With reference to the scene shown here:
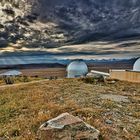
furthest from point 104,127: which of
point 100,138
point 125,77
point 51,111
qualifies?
point 125,77

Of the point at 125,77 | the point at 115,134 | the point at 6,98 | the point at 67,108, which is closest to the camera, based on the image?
the point at 115,134

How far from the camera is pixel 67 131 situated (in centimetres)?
1301

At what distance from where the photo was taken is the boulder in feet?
42.0

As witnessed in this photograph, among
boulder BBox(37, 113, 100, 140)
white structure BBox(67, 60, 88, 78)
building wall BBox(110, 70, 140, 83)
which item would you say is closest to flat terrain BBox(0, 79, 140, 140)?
boulder BBox(37, 113, 100, 140)

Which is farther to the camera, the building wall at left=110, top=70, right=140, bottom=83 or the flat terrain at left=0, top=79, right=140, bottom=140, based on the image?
the building wall at left=110, top=70, right=140, bottom=83

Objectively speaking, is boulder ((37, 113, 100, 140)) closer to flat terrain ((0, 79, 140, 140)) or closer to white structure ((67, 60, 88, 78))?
flat terrain ((0, 79, 140, 140))

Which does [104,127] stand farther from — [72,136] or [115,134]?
[72,136]

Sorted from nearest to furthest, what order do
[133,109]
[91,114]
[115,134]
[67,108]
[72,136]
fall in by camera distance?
1. [72,136]
2. [115,134]
3. [91,114]
4. [67,108]
5. [133,109]

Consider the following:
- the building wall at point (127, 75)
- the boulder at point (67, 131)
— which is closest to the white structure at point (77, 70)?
the building wall at point (127, 75)

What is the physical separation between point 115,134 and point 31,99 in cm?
1103

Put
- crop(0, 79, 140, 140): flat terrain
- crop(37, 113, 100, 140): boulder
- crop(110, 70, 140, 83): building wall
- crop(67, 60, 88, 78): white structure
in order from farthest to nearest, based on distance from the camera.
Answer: crop(67, 60, 88, 78): white structure
crop(110, 70, 140, 83): building wall
crop(0, 79, 140, 140): flat terrain
crop(37, 113, 100, 140): boulder

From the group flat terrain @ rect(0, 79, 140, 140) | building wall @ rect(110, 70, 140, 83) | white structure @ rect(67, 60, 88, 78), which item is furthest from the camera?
white structure @ rect(67, 60, 88, 78)

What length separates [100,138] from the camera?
13414 mm

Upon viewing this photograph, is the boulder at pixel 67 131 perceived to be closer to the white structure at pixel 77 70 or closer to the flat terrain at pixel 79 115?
the flat terrain at pixel 79 115
